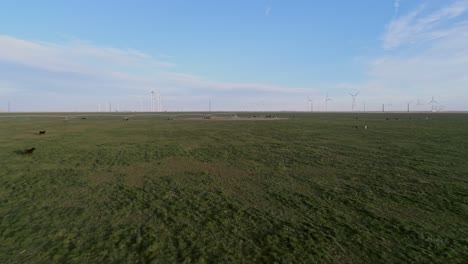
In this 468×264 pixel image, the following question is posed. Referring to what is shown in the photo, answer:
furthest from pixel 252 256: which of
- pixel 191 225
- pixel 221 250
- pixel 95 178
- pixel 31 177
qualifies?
pixel 31 177

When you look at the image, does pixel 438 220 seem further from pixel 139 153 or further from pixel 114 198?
pixel 139 153

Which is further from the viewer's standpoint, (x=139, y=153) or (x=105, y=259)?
(x=139, y=153)

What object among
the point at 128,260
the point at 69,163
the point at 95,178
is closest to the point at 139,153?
the point at 69,163

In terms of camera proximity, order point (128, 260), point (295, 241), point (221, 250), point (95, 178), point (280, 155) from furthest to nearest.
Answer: point (280, 155) → point (95, 178) → point (295, 241) → point (221, 250) → point (128, 260)

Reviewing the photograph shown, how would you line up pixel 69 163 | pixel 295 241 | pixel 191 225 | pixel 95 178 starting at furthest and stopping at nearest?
pixel 69 163 < pixel 95 178 < pixel 191 225 < pixel 295 241

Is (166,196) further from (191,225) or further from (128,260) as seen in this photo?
(128,260)

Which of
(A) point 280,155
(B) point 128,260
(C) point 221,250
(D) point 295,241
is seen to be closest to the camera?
(B) point 128,260

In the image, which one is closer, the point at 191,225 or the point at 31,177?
the point at 191,225

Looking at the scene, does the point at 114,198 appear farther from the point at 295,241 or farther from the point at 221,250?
the point at 295,241

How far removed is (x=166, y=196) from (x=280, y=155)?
1233cm

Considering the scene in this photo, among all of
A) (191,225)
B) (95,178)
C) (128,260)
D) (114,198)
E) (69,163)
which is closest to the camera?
(128,260)

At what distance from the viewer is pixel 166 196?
12.1m

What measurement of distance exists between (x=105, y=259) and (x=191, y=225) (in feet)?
9.15

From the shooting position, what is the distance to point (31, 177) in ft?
50.3
